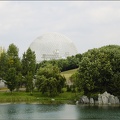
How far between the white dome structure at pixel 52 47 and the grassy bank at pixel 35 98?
231ft

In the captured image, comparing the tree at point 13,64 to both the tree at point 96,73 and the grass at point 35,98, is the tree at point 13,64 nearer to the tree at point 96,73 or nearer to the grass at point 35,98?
the grass at point 35,98

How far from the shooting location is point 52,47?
134 metres

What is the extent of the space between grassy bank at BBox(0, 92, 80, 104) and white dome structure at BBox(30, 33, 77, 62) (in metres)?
70.4

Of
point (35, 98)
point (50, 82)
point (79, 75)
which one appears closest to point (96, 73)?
point (79, 75)

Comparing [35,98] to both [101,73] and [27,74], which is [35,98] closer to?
[27,74]

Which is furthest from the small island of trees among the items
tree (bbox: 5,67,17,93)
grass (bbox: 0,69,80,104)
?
grass (bbox: 0,69,80,104)

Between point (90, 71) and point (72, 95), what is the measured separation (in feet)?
23.4

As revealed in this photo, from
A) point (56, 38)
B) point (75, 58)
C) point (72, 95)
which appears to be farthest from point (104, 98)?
point (56, 38)

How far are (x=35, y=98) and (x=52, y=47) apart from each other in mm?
80203

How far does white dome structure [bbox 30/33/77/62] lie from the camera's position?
131 metres

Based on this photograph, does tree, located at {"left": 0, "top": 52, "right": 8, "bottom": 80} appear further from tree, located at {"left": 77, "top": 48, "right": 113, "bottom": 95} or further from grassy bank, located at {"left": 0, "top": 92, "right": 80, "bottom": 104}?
tree, located at {"left": 77, "top": 48, "right": 113, "bottom": 95}

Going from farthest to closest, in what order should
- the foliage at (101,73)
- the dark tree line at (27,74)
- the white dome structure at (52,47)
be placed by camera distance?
1. the white dome structure at (52,47)
2. the dark tree line at (27,74)
3. the foliage at (101,73)

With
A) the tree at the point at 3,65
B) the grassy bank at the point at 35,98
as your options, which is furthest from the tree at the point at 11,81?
the tree at the point at 3,65

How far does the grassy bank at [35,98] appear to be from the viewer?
52.9m
